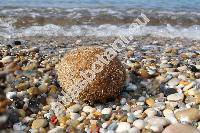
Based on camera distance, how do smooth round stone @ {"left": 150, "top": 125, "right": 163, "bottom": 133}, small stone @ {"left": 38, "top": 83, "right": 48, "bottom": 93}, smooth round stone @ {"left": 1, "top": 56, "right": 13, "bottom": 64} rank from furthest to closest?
1. smooth round stone @ {"left": 1, "top": 56, "right": 13, "bottom": 64}
2. small stone @ {"left": 38, "top": 83, "right": 48, "bottom": 93}
3. smooth round stone @ {"left": 150, "top": 125, "right": 163, "bottom": 133}

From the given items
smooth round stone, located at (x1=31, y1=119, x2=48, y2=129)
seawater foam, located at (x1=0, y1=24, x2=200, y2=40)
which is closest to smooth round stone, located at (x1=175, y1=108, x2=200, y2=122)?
smooth round stone, located at (x1=31, y1=119, x2=48, y2=129)

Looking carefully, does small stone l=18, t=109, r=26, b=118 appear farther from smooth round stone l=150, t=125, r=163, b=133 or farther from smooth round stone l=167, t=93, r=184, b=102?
smooth round stone l=167, t=93, r=184, b=102

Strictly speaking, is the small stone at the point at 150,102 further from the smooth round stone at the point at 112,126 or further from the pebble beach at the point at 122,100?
the smooth round stone at the point at 112,126

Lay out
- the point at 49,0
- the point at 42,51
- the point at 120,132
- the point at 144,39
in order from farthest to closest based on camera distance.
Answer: the point at 49,0, the point at 144,39, the point at 42,51, the point at 120,132

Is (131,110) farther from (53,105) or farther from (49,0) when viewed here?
(49,0)

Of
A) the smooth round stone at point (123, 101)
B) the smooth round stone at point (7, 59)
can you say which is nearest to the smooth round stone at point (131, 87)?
the smooth round stone at point (123, 101)

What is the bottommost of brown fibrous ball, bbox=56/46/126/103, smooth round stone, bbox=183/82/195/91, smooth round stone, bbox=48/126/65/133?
Result: smooth round stone, bbox=48/126/65/133

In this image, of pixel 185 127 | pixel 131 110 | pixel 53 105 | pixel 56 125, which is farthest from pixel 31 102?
pixel 185 127
